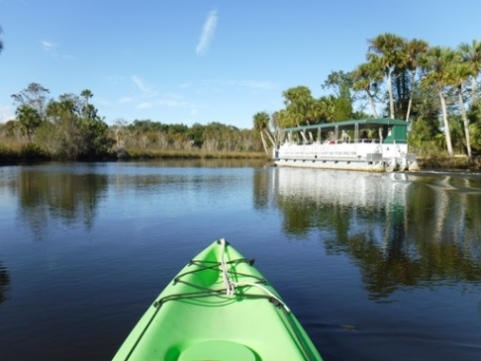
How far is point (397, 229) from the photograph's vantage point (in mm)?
13164

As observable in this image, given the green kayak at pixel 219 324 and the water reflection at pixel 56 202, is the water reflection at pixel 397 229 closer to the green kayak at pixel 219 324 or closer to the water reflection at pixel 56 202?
the green kayak at pixel 219 324

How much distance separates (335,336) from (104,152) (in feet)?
238

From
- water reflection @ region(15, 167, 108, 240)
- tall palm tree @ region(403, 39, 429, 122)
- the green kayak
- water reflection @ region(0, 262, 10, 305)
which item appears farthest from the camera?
tall palm tree @ region(403, 39, 429, 122)

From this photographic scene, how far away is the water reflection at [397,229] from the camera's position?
28.3ft

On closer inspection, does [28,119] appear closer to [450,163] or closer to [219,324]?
[450,163]

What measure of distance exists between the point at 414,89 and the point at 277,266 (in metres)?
53.2

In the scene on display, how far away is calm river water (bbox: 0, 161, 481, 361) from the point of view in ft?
18.6

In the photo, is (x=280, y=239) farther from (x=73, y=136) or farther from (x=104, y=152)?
(x=104, y=152)

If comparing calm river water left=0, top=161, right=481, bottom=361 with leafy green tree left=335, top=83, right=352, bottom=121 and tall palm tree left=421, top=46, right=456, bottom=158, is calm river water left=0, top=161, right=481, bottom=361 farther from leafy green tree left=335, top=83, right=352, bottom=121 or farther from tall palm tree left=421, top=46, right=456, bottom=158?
leafy green tree left=335, top=83, right=352, bottom=121

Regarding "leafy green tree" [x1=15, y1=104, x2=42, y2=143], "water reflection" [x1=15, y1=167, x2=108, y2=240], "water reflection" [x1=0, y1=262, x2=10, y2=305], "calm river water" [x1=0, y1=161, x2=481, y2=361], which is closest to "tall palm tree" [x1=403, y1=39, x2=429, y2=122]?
"calm river water" [x1=0, y1=161, x2=481, y2=361]

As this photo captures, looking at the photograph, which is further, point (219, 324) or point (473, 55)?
point (473, 55)

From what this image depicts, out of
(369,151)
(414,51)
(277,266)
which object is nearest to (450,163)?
(369,151)

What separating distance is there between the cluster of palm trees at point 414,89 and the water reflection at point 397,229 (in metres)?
22.4

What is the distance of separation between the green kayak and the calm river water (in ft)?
3.45
